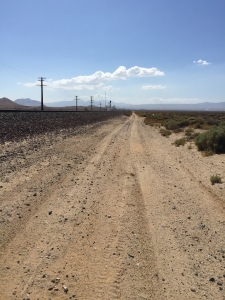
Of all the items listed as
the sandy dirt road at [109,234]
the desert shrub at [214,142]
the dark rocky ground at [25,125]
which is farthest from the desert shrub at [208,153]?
the dark rocky ground at [25,125]

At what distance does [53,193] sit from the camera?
762 centimetres

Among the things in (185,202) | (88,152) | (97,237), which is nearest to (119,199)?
(185,202)

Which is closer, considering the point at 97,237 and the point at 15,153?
the point at 97,237

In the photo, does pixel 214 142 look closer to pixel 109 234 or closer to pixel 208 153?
pixel 208 153

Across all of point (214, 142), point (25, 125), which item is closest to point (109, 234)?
point (214, 142)

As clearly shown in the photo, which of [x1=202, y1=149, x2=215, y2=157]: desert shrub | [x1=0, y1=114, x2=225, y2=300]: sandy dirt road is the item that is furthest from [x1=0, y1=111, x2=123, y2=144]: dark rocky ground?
[x1=202, y1=149, x2=215, y2=157]: desert shrub

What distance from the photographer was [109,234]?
5301mm

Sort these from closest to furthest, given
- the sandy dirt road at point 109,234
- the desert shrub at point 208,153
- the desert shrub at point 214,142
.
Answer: the sandy dirt road at point 109,234
the desert shrub at point 208,153
the desert shrub at point 214,142

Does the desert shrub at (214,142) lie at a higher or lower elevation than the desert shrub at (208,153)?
higher

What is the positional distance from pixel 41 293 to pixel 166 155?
11957mm

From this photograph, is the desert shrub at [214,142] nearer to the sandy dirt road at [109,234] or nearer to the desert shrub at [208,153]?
the desert shrub at [208,153]

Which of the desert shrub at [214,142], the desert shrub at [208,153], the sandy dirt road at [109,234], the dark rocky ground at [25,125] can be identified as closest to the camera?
the sandy dirt road at [109,234]

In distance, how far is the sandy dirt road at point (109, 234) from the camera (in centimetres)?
381

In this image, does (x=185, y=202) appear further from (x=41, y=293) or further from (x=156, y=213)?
(x=41, y=293)
